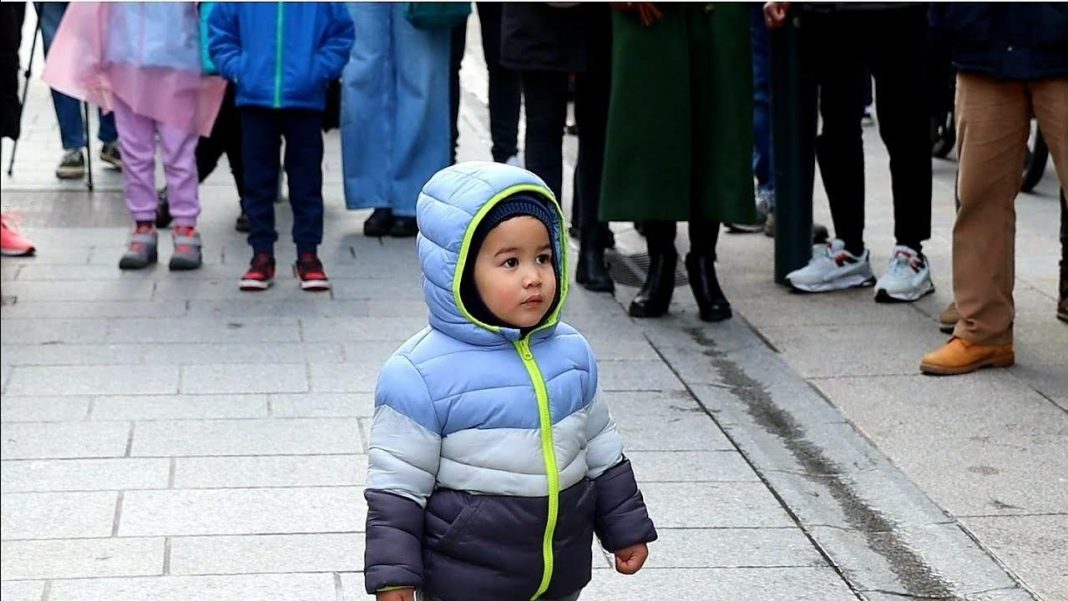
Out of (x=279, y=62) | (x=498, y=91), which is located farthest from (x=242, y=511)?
(x=498, y=91)

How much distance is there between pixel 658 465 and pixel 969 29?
190 centimetres

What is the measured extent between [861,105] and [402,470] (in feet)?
16.4

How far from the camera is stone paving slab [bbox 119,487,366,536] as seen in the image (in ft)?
15.5

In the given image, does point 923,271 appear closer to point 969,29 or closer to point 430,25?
point 969,29

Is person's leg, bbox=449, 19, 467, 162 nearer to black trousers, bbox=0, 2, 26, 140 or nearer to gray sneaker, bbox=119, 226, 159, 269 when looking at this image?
gray sneaker, bbox=119, 226, 159, 269

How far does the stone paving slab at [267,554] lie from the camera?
443cm

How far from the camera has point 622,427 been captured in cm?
574

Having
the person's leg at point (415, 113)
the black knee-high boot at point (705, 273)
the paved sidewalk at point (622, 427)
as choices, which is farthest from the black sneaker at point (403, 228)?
the black knee-high boot at point (705, 273)

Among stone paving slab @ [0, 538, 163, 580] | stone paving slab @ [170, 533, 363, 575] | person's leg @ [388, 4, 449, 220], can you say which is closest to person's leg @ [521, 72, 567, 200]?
person's leg @ [388, 4, 449, 220]

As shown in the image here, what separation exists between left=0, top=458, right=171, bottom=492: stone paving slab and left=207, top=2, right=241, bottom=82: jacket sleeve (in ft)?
8.40

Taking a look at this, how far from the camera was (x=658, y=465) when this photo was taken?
534 centimetres

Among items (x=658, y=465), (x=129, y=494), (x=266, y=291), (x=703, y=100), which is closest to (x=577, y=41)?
(x=703, y=100)

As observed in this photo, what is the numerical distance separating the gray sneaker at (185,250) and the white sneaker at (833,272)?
2.73 meters

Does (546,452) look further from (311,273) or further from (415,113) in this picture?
(415,113)
